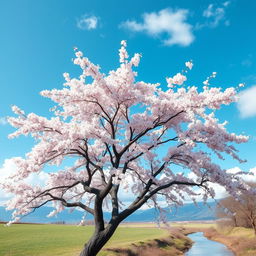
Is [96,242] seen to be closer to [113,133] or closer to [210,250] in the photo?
[113,133]

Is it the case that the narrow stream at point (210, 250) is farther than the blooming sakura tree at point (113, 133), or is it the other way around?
the narrow stream at point (210, 250)

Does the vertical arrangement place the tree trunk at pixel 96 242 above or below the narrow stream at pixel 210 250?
above

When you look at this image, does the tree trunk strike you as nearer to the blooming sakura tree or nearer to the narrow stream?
the blooming sakura tree

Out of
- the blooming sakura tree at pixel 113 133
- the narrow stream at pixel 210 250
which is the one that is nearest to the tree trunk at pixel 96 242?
the blooming sakura tree at pixel 113 133

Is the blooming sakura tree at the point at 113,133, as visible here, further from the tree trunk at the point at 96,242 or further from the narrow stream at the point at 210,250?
the narrow stream at the point at 210,250

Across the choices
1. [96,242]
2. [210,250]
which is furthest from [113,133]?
[210,250]

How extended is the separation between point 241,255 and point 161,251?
1186 centimetres

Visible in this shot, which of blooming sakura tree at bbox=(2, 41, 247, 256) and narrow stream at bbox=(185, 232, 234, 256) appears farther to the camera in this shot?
narrow stream at bbox=(185, 232, 234, 256)

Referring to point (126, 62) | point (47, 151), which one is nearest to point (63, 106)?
point (47, 151)

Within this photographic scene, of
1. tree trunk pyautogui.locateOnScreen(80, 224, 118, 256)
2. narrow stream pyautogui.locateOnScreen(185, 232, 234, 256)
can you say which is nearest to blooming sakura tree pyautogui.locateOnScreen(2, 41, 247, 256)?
tree trunk pyautogui.locateOnScreen(80, 224, 118, 256)

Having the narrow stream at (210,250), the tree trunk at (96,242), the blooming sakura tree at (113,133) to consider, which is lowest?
the narrow stream at (210,250)

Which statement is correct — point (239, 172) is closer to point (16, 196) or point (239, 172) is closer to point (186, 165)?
point (186, 165)

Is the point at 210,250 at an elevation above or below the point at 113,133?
below

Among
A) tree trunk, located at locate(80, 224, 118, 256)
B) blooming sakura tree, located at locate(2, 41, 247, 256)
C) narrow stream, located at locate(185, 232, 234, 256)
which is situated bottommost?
narrow stream, located at locate(185, 232, 234, 256)
